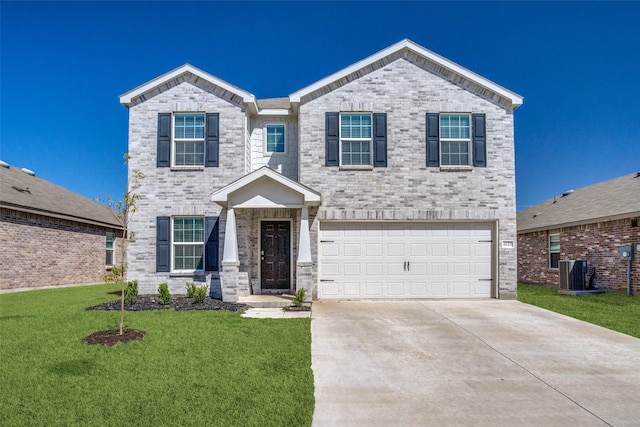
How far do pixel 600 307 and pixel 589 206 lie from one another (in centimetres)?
693

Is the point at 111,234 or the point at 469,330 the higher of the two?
the point at 111,234

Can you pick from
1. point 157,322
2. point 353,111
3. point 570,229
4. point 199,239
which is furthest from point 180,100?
point 570,229

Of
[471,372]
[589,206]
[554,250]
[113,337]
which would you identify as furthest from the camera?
[554,250]

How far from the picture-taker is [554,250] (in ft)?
56.9

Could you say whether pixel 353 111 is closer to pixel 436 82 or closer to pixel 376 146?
pixel 376 146

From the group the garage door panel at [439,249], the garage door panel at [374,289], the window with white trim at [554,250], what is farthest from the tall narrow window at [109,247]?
the window with white trim at [554,250]

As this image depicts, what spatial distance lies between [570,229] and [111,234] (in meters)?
20.6

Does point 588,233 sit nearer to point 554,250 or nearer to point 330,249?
point 554,250

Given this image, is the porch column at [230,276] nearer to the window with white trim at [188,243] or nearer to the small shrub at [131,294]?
the window with white trim at [188,243]

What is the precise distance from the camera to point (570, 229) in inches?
640

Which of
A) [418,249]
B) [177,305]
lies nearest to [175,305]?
[177,305]

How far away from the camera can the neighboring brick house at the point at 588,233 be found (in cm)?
1375

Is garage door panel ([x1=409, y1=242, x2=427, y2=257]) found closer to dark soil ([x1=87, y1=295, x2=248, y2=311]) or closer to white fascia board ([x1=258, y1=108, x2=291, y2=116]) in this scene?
dark soil ([x1=87, y1=295, x2=248, y2=311])

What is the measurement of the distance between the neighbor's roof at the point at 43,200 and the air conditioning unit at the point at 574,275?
617 inches
